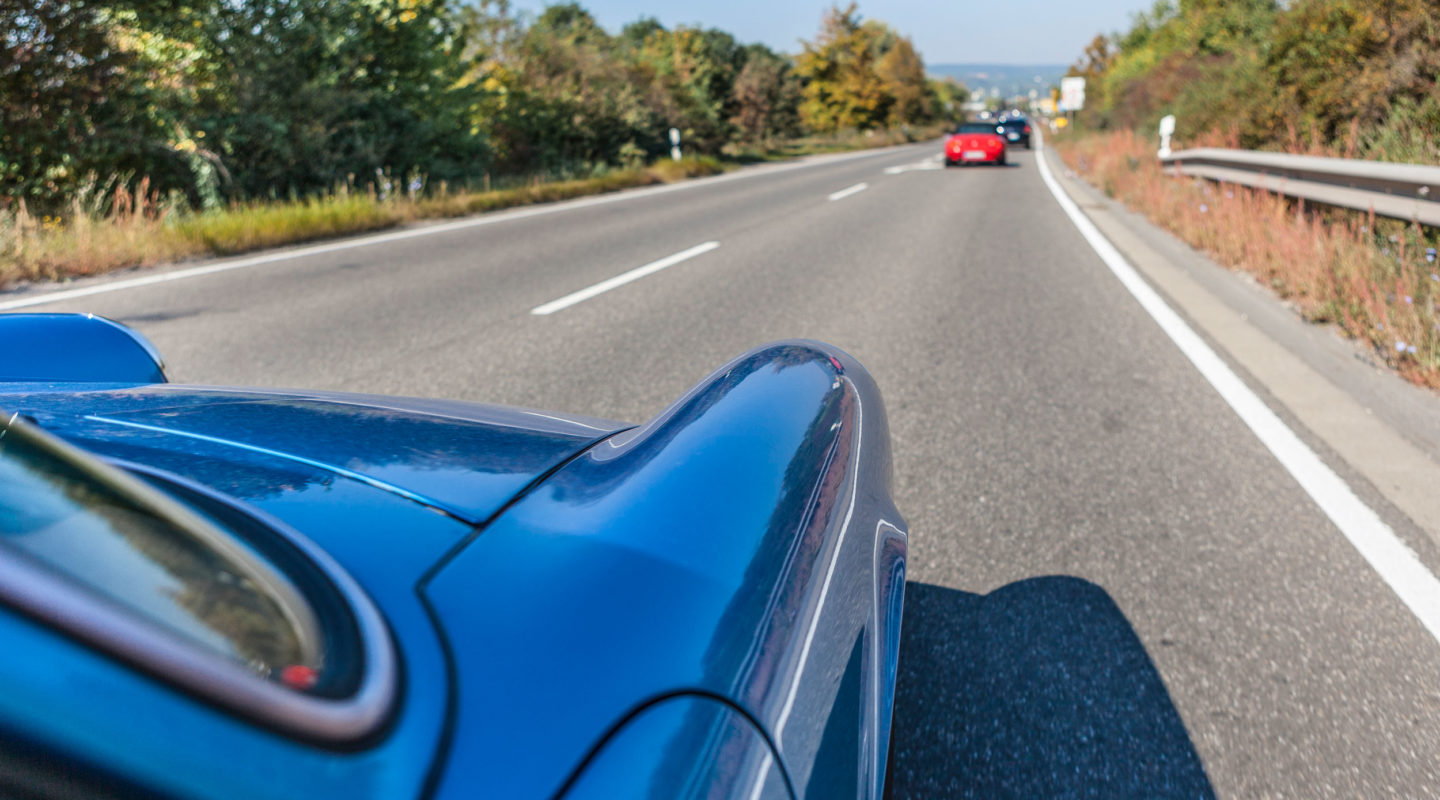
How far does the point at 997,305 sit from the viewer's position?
6.34 meters

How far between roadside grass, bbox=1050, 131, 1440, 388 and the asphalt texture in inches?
36.4

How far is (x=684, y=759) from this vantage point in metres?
0.75

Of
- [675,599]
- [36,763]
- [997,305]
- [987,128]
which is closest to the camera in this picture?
[36,763]

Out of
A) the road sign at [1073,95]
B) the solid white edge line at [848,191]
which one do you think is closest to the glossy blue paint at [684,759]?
the solid white edge line at [848,191]

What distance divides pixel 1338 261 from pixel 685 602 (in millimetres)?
6266

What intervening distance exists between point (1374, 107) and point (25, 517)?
10.7 m

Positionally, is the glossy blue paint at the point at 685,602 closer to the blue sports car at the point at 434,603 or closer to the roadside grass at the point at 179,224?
the blue sports car at the point at 434,603

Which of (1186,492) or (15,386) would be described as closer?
(15,386)

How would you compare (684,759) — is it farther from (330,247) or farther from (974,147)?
(974,147)

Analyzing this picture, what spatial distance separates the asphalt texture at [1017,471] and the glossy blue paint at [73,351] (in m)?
1.76

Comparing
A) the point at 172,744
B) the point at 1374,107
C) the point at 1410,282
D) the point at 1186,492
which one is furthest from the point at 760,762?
the point at 1374,107

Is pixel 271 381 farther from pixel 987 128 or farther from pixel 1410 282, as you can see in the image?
pixel 987 128

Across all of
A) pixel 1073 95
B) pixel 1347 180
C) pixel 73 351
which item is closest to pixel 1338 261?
pixel 1347 180

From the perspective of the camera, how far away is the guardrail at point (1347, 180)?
15.7 feet
